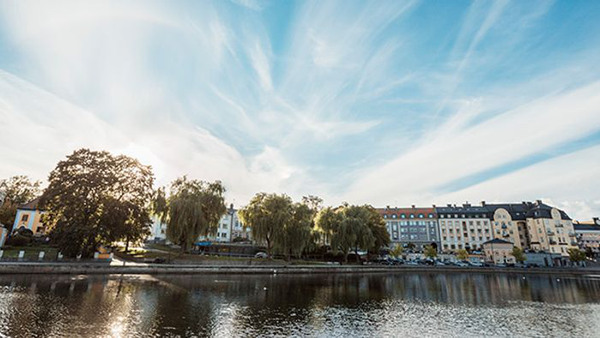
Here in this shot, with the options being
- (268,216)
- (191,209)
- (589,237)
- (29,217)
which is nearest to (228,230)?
(29,217)

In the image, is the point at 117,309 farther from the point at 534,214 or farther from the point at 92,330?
Answer: the point at 534,214

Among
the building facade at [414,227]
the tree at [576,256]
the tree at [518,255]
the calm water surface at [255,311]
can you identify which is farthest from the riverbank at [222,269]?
the building facade at [414,227]

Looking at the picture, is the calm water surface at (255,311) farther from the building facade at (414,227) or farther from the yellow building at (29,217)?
the building facade at (414,227)

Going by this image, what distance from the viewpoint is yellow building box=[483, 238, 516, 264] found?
8312 centimetres

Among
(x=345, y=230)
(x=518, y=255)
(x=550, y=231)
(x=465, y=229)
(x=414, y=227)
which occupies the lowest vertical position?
(x=518, y=255)

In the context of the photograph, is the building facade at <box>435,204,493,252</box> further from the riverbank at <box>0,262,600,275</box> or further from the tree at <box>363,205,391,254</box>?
the tree at <box>363,205,391,254</box>

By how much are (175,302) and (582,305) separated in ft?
111

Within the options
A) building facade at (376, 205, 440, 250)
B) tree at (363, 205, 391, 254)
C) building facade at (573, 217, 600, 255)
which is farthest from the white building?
building facade at (573, 217, 600, 255)

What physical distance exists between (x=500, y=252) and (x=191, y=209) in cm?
8350

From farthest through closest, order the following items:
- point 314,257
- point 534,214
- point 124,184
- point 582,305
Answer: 1. point 534,214
2. point 314,257
3. point 124,184
4. point 582,305

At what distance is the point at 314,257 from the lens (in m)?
65.1

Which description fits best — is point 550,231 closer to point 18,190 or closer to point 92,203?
point 92,203

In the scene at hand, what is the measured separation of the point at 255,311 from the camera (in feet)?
63.9

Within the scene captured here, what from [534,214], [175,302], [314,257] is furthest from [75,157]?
[534,214]
